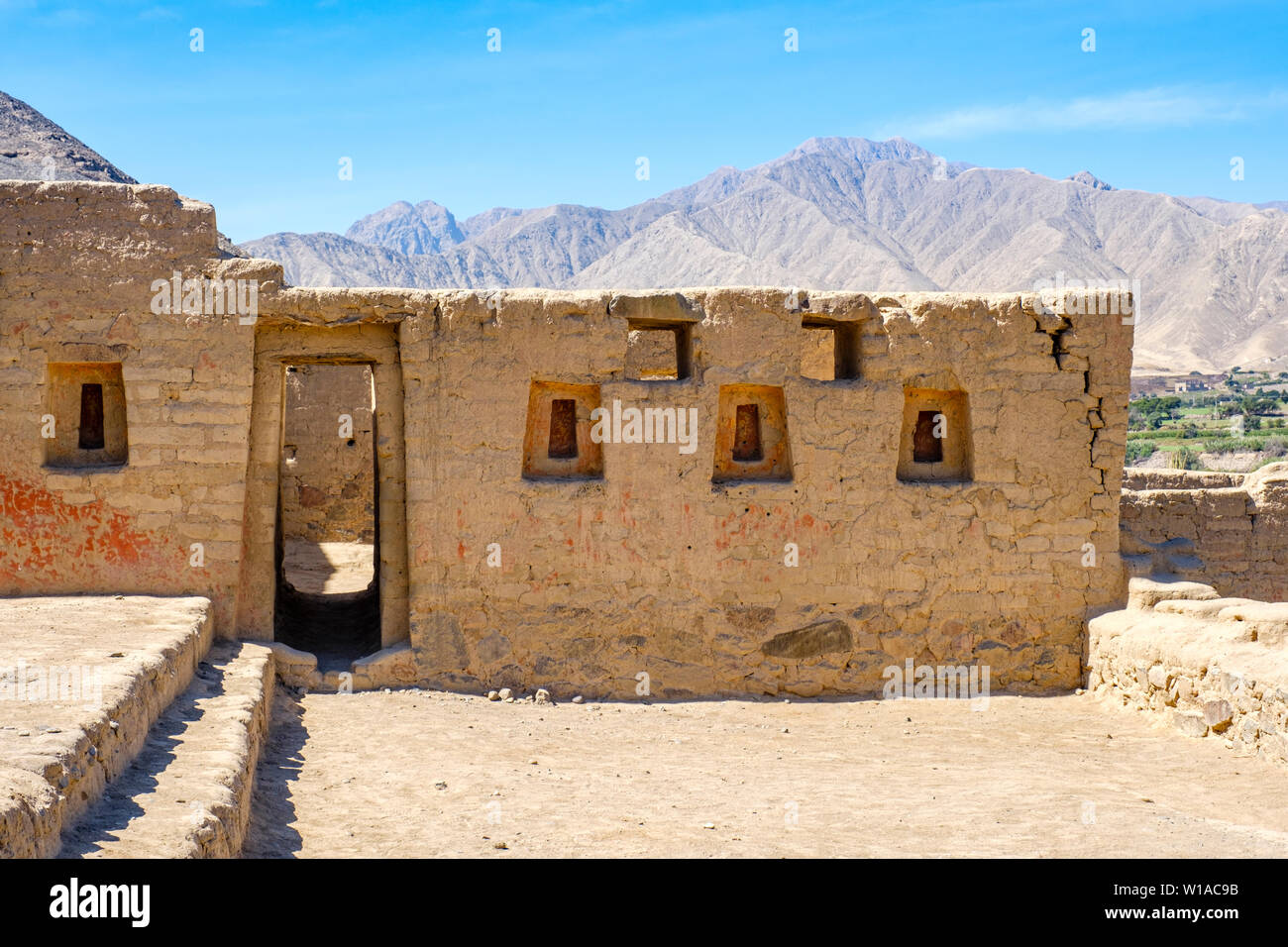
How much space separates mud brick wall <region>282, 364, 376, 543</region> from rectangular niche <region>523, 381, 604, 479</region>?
639 cm

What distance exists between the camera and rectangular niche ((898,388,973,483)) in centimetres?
925

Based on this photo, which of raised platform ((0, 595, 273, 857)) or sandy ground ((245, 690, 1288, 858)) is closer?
raised platform ((0, 595, 273, 857))

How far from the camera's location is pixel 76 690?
530cm

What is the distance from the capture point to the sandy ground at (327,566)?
12156mm

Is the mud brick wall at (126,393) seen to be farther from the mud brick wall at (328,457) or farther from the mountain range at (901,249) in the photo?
the mountain range at (901,249)

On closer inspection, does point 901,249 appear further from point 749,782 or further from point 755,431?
point 749,782

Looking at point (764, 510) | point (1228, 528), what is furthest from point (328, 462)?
point (1228, 528)

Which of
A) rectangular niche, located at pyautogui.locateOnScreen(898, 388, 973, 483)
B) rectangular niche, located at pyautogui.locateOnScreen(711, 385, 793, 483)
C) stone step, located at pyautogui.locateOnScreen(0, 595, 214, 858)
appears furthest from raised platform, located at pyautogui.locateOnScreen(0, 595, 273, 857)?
rectangular niche, located at pyautogui.locateOnScreen(898, 388, 973, 483)

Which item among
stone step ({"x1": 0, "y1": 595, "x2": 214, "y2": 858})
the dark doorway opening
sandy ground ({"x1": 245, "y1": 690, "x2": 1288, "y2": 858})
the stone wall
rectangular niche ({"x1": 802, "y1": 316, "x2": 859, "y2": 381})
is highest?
rectangular niche ({"x1": 802, "y1": 316, "x2": 859, "y2": 381})

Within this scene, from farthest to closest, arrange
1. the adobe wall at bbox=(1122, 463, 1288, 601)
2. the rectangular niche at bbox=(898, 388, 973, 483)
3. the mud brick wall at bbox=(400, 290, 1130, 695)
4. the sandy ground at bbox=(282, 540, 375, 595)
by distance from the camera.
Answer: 1. the sandy ground at bbox=(282, 540, 375, 595)
2. the adobe wall at bbox=(1122, 463, 1288, 601)
3. the rectangular niche at bbox=(898, 388, 973, 483)
4. the mud brick wall at bbox=(400, 290, 1130, 695)

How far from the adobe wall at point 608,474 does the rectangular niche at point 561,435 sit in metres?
0.02
